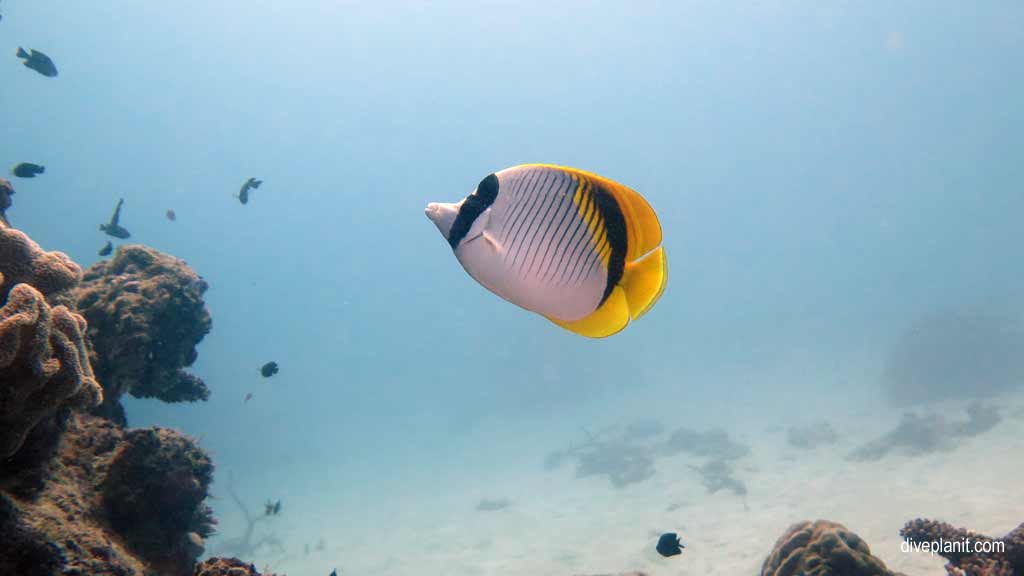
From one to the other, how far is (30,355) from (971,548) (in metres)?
7.70

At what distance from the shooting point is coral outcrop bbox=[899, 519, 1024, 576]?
418cm

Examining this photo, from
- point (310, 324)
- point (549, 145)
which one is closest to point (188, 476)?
point (549, 145)

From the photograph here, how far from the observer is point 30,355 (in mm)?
2479

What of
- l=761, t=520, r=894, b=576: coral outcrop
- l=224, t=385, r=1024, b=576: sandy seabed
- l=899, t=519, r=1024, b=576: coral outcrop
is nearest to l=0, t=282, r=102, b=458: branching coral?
Result: l=761, t=520, r=894, b=576: coral outcrop

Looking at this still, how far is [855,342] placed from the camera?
50500mm

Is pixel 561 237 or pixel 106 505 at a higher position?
pixel 561 237

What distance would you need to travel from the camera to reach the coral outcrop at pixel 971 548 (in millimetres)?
4180

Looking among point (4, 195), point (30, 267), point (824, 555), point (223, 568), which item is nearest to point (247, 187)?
point (4, 195)

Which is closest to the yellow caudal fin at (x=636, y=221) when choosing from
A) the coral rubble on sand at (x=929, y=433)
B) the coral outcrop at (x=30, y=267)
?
the coral outcrop at (x=30, y=267)

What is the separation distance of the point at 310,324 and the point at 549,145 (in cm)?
8154

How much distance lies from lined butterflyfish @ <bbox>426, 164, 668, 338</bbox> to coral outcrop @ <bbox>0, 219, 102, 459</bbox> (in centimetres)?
279

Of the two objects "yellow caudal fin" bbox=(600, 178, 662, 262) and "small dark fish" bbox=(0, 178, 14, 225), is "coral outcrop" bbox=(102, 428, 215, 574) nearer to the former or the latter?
"small dark fish" bbox=(0, 178, 14, 225)

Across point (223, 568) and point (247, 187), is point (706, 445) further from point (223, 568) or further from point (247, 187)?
point (223, 568)

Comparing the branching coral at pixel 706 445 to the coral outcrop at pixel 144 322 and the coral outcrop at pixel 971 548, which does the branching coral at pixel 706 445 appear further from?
the coral outcrop at pixel 144 322
